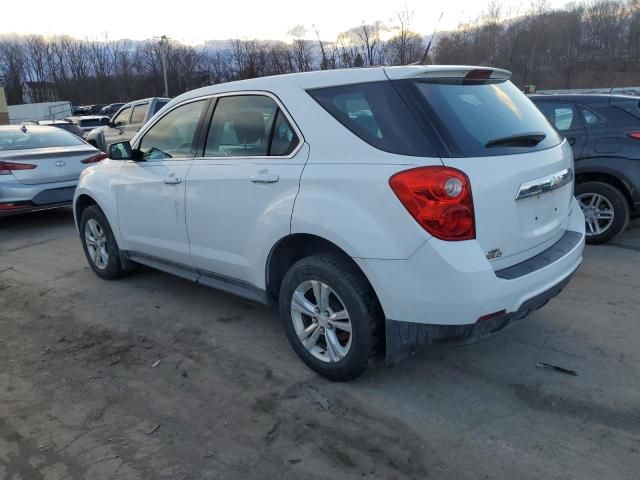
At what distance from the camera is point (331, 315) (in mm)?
3215

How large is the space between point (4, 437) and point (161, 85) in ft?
259

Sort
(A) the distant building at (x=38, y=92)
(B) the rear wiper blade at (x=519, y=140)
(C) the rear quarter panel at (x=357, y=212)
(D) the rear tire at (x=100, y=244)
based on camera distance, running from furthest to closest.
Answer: (A) the distant building at (x=38, y=92) → (D) the rear tire at (x=100, y=244) → (B) the rear wiper blade at (x=519, y=140) → (C) the rear quarter panel at (x=357, y=212)

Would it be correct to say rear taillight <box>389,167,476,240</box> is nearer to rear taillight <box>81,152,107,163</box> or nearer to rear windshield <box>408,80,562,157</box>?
rear windshield <box>408,80,562,157</box>

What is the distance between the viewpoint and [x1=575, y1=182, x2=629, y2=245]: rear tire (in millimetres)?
5855

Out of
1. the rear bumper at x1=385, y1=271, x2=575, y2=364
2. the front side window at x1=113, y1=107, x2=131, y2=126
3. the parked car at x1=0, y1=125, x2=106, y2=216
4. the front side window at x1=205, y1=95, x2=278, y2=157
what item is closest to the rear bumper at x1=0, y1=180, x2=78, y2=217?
the parked car at x1=0, y1=125, x2=106, y2=216

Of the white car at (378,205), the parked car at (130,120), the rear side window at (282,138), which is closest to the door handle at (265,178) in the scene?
the white car at (378,205)

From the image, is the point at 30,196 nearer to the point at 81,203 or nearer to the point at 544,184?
the point at 81,203

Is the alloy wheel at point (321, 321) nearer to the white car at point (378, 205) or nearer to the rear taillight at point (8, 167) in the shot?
the white car at point (378, 205)

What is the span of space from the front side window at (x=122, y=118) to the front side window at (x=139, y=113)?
1.25ft

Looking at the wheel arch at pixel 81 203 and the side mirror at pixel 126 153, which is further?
the wheel arch at pixel 81 203

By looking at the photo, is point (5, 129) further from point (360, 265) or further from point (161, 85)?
point (161, 85)

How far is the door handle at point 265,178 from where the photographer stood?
334 cm

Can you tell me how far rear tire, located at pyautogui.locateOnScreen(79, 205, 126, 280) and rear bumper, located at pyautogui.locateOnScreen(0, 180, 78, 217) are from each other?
8.47ft

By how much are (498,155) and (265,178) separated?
139 centimetres
